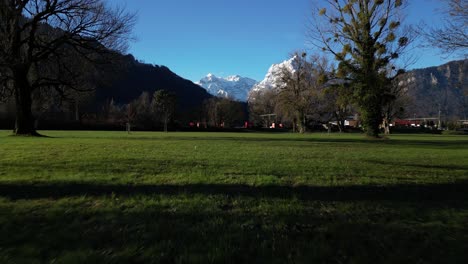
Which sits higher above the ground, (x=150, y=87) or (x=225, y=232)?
(x=150, y=87)

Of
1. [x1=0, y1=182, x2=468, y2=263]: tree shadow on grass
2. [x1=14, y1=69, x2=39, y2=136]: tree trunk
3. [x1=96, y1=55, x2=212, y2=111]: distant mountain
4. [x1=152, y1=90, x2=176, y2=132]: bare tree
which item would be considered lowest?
[x1=0, y1=182, x2=468, y2=263]: tree shadow on grass

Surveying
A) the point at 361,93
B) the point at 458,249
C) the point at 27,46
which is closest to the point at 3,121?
the point at 27,46

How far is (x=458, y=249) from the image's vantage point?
12.4 feet

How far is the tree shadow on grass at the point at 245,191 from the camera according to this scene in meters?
6.15

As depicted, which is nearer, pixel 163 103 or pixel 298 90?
pixel 298 90

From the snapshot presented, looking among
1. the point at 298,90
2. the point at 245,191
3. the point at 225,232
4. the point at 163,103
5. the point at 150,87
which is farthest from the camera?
the point at 150,87

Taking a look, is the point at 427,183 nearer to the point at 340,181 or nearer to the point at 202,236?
the point at 340,181

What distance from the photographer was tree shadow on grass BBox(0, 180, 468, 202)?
6.15 meters

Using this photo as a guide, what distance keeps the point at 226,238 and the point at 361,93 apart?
32149 millimetres

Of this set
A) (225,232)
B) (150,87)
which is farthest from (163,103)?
(225,232)

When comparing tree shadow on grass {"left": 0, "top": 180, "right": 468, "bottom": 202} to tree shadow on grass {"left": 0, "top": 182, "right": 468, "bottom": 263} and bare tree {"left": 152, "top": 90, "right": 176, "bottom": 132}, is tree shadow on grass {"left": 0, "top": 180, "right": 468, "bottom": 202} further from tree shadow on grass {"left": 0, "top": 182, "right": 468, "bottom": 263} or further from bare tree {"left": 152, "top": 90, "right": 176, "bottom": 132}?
bare tree {"left": 152, "top": 90, "right": 176, "bottom": 132}

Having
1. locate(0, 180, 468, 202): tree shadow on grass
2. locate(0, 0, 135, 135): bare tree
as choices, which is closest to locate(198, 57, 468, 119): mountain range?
locate(0, 180, 468, 202): tree shadow on grass

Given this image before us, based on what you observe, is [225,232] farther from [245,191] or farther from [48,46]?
[48,46]

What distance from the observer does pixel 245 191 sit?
6.52 metres
